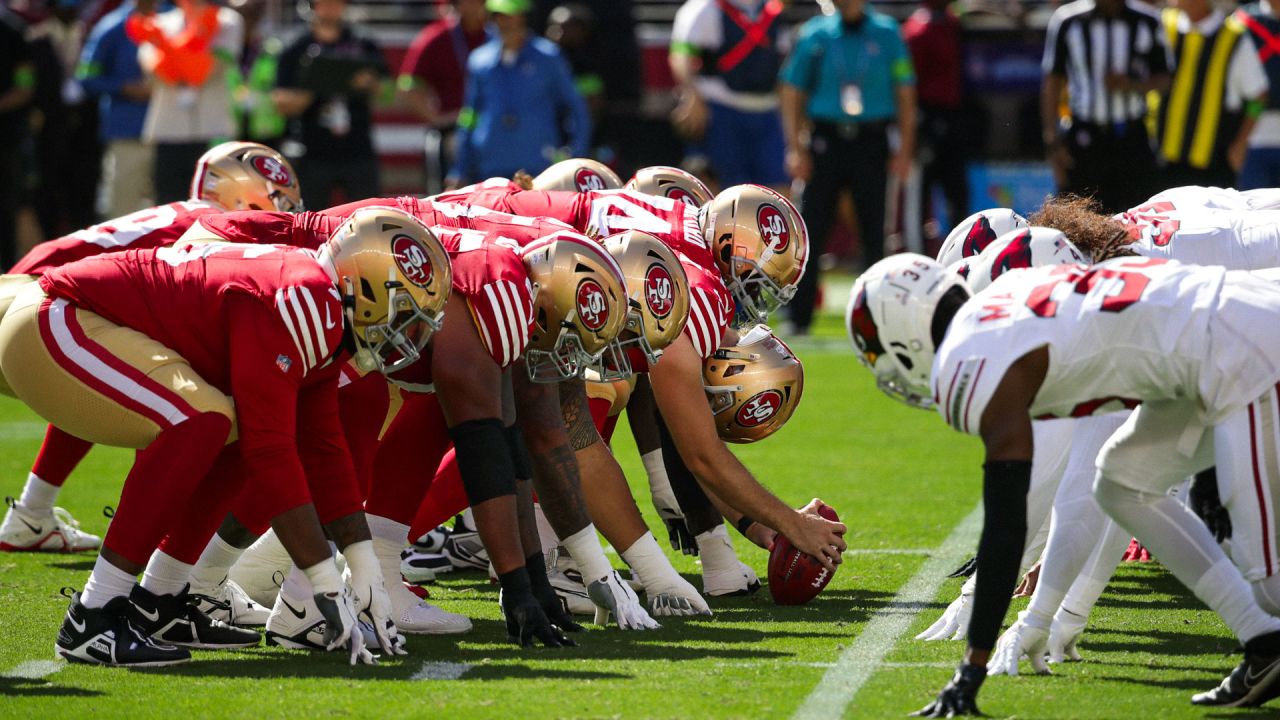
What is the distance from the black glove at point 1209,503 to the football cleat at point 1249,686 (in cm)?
173

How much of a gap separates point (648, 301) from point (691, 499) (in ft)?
3.28

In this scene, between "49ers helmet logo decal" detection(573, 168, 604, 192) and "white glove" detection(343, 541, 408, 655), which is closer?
"white glove" detection(343, 541, 408, 655)

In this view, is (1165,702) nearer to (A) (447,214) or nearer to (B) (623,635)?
(B) (623,635)

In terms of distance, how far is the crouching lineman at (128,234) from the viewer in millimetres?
6211

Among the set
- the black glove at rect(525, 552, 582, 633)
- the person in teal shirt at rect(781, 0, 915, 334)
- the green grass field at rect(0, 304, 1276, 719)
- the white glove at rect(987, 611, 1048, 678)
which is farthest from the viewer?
the person in teal shirt at rect(781, 0, 915, 334)

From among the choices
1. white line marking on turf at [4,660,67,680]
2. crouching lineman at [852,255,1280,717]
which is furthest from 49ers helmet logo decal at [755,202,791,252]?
Answer: white line marking on turf at [4,660,67,680]

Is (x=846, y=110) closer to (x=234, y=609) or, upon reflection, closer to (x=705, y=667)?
(x=234, y=609)

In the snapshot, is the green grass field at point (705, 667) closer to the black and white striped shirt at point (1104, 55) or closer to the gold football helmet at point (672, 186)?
the gold football helmet at point (672, 186)

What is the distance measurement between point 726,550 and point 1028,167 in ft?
34.4

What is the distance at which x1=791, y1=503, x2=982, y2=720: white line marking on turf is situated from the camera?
4398 mm

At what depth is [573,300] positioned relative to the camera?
5.11m

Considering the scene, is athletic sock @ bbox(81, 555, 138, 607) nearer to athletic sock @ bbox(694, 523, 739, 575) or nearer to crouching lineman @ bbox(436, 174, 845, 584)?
crouching lineman @ bbox(436, 174, 845, 584)

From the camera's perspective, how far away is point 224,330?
15.9 feet

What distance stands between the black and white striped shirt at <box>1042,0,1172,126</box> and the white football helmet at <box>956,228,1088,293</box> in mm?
6228
